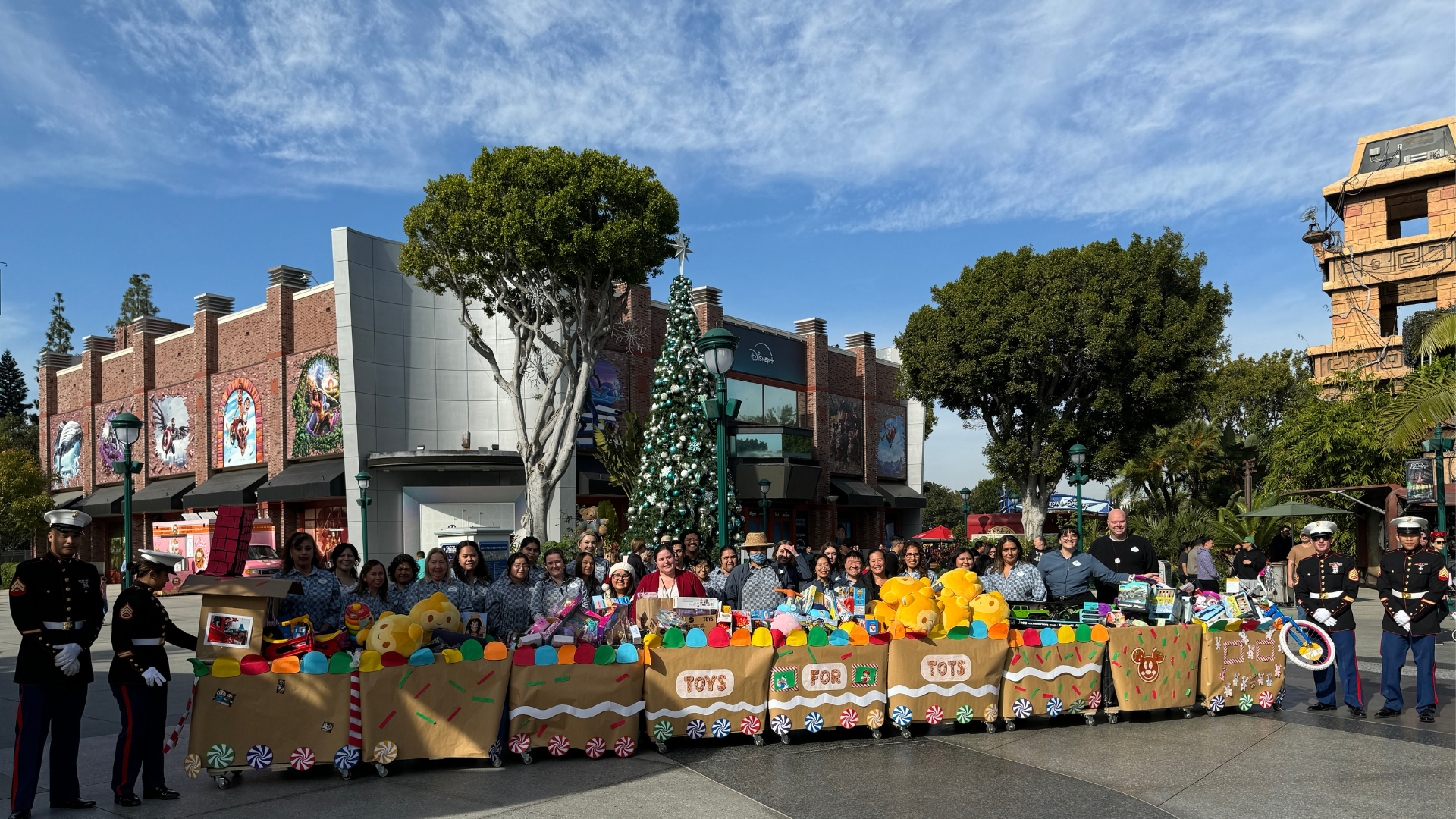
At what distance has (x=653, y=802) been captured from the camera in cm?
601

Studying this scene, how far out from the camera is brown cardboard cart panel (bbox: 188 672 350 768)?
648 centimetres

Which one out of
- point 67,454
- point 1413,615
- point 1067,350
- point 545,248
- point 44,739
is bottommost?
point 44,739

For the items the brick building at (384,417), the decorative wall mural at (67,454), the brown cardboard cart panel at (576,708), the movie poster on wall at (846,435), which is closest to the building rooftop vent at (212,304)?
the brick building at (384,417)

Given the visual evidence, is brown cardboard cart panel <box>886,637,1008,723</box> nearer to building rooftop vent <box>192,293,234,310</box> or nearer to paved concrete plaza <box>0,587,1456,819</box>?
paved concrete plaza <box>0,587,1456,819</box>

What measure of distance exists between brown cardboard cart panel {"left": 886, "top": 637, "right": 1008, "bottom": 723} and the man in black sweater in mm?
2545

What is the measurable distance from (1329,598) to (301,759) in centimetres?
855

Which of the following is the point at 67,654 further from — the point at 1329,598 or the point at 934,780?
the point at 1329,598

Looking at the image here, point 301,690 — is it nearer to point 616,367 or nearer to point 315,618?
point 315,618

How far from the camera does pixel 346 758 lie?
6.61 metres

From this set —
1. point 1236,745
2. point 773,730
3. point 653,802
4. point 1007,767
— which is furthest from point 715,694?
point 1236,745

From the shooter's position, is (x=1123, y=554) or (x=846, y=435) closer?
(x=1123, y=554)

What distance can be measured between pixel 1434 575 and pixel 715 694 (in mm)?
6177

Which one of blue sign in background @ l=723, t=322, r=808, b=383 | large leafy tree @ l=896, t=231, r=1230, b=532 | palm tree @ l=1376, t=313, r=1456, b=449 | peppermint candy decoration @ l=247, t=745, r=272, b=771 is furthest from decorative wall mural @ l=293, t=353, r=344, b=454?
palm tree @ l=1376, t=313, r=1456, b=449

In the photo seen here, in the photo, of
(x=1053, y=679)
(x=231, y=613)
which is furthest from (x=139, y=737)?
(x=1053, y=679)
